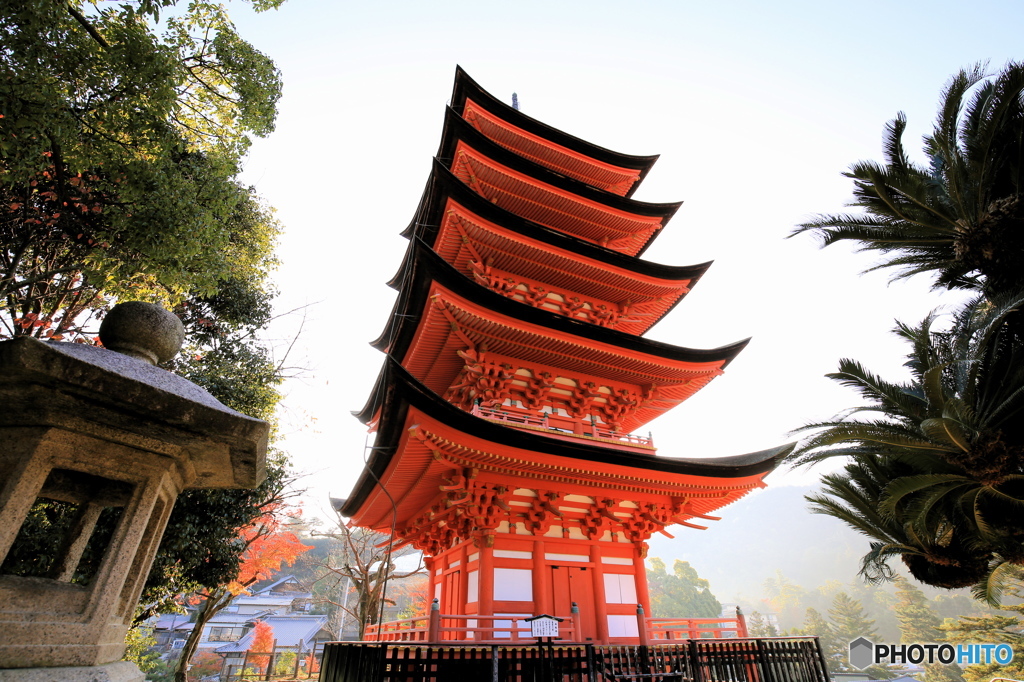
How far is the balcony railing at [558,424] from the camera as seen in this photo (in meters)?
9.85

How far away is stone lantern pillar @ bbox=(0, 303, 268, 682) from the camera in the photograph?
8.20 ft

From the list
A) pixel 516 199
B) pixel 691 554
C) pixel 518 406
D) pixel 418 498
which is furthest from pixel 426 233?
pixel 691 554

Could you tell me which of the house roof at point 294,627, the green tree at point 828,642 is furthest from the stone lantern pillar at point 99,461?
the green tree at point 828,642

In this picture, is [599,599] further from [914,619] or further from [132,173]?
[914,619]

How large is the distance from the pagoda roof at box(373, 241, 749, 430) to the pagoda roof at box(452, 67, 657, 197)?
682 centimetres

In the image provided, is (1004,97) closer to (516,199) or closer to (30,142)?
(516,199)

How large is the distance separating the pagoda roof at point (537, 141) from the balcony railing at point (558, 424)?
363 inches

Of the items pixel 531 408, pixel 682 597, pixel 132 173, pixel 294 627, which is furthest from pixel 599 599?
pixel 682 597

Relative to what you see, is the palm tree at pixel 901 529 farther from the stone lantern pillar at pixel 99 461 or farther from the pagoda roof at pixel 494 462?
the stone lantern pillar at pixel 99 461

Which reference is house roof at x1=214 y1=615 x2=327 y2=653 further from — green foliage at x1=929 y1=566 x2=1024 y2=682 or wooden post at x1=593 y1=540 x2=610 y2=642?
green foliage at x1=929 y1=566 x2=1024 y2=682

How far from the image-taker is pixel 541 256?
41.5ft

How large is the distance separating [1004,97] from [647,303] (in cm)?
813

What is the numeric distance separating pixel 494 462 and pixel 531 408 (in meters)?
2.83

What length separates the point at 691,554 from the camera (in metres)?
177
